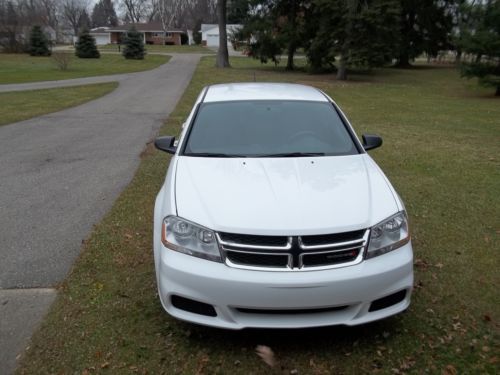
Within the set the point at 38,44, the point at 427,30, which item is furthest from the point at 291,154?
the point at 38,44

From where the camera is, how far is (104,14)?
12412 centimetres

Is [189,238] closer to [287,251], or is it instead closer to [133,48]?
[287,251]

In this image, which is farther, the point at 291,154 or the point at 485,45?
the point at 485,45

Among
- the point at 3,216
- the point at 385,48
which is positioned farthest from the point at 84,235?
the point at 385,48

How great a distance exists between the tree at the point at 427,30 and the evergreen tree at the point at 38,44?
113 ft

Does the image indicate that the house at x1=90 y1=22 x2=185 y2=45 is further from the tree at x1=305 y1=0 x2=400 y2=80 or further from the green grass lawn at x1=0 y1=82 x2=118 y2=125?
the green grass lawn at x1=0 y1=82 x2=118 y2=125

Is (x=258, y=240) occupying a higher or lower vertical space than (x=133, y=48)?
higher

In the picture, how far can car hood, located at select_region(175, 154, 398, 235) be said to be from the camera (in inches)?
116

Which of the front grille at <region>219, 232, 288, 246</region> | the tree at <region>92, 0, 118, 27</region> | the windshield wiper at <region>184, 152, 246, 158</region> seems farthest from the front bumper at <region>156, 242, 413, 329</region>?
the tree at <region>92, 0, 118, 27</region>

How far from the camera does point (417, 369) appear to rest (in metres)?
3.03

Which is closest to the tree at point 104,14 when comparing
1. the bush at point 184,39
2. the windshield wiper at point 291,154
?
the bush at point 184,39

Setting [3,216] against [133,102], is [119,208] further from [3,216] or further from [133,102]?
[133,102]

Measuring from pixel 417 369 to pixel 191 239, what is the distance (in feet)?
5.48

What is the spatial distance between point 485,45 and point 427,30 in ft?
78.2
